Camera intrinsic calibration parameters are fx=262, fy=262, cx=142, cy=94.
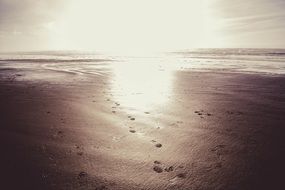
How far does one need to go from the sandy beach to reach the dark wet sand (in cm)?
2

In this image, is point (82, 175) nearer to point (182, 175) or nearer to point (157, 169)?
point (157, 169)

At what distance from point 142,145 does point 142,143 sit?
12 cm

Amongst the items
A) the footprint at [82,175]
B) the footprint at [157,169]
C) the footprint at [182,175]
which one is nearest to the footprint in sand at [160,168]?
the footprint at [157,169]

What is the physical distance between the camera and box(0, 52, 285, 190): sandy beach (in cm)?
453

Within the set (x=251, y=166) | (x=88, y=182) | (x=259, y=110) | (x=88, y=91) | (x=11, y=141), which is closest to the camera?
(x=88, y=182)

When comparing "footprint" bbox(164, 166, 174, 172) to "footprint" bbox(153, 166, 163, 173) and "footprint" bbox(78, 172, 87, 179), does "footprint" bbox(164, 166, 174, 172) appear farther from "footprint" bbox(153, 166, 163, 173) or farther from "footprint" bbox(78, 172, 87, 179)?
"footprint" bbox(78, 172, 87, 179)

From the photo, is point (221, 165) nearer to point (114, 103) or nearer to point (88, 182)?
point (88, 182)

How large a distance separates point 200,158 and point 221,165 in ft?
1.52

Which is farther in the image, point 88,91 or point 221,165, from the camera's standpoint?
point 88,91

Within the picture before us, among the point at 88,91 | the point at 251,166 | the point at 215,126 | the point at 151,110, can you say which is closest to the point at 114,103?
the point at 151,110

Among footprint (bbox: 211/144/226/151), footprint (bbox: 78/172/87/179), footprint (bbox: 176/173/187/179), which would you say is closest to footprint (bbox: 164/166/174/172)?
footprint (bbox: 176/173/187/179)

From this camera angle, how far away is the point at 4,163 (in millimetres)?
5016

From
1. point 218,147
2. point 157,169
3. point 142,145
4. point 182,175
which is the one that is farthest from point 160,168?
point 218,147

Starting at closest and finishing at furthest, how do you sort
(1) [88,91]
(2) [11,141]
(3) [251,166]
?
(3) [251,166], (2) [11,141], (1) [88,91]
